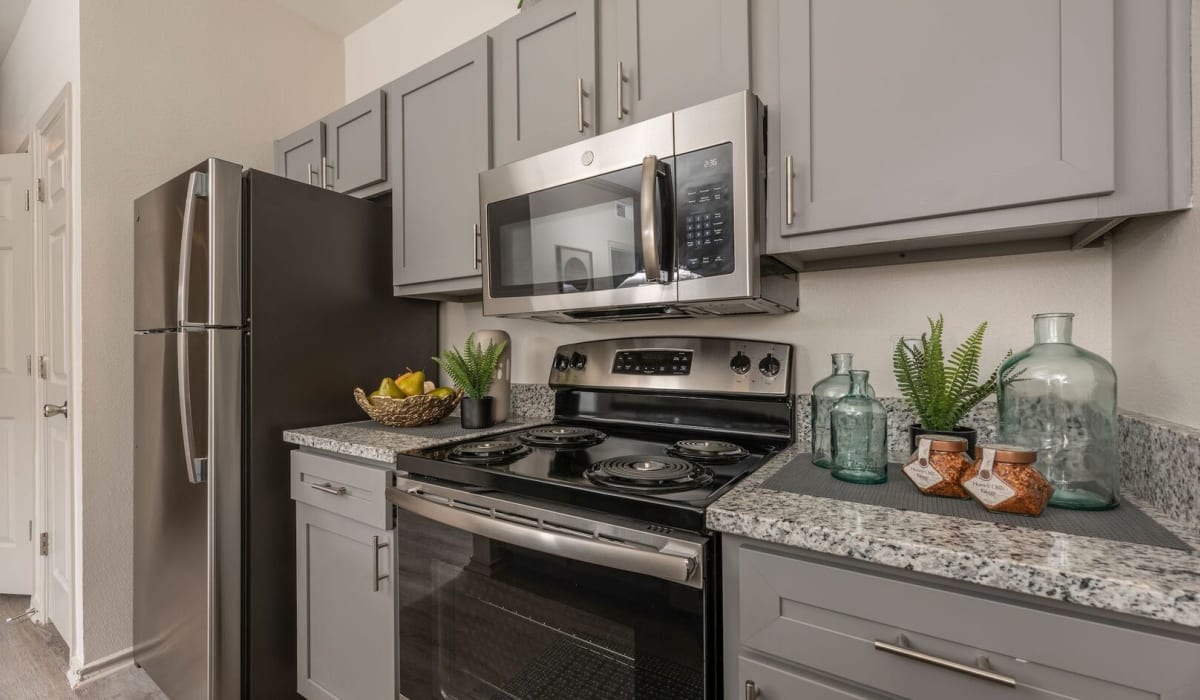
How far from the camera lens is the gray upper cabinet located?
124 centimetres

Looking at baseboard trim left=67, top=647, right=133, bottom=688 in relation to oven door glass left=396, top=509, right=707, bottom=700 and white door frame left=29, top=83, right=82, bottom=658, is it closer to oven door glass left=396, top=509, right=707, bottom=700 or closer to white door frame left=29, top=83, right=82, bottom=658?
white door frame left=29, top=83, right=82, bottom=658

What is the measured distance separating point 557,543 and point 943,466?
0.71m

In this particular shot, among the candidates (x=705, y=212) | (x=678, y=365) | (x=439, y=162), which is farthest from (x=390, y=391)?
(x=705, y=212)

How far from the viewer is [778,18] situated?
46.5 inches

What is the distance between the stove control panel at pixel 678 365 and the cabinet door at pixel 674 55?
0.66 metres

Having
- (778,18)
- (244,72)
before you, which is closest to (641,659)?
(778,18)

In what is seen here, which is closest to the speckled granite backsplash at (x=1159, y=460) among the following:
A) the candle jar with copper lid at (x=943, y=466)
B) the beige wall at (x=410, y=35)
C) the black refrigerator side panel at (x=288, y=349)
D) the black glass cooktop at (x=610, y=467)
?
the candle jar with copper lid at (x=943, y=466)

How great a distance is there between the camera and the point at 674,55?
1.32m

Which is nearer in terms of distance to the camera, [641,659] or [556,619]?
[641,659]

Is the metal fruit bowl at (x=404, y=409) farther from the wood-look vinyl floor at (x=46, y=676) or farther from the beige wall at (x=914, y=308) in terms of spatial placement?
the wood-look vinyl floor at (x=46, y=676)

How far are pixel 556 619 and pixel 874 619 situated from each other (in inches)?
23.4

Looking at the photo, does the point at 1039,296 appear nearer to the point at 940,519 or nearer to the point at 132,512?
the point at 940,519

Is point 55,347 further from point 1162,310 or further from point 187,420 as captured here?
point 1162,310

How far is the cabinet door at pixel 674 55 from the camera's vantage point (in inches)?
48.6
